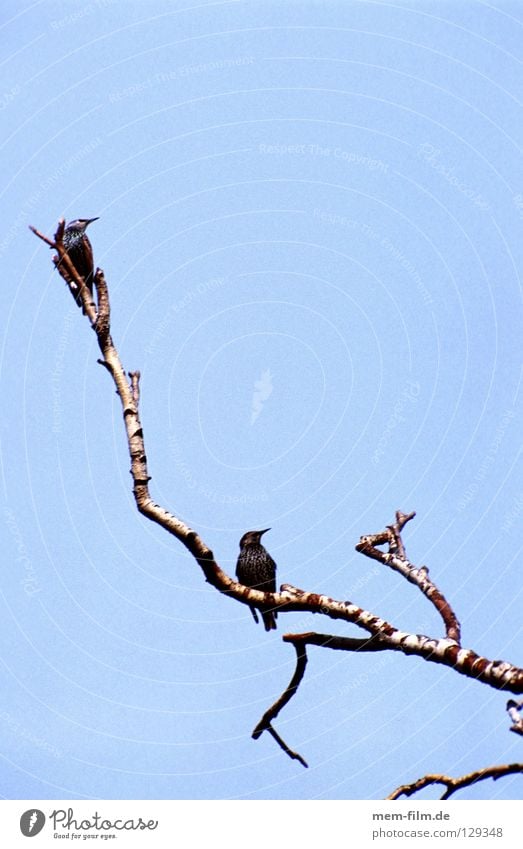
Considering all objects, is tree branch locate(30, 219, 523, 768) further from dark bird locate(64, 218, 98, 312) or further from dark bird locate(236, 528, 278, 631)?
→ dark bird locate(236, 528, 278, 631)

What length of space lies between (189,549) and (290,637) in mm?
1040

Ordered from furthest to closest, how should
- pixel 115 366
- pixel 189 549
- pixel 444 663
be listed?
pixel 115 366 → pixel 189 549 → pixel 444 663

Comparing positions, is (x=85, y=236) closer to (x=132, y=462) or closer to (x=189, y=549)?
(x=132, y=462)

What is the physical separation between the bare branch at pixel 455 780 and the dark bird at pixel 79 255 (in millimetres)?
5282

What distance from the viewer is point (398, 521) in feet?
31.5

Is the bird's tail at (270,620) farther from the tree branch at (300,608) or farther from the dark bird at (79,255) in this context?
the dark bird at (79,255)

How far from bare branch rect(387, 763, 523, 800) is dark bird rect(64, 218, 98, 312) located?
17.3ft

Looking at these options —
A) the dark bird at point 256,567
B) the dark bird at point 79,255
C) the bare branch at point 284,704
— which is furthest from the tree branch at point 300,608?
the dark bird at point 256,567

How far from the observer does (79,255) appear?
1081 centimetres

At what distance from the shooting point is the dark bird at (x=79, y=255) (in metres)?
9.30

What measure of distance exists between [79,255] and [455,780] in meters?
6.94

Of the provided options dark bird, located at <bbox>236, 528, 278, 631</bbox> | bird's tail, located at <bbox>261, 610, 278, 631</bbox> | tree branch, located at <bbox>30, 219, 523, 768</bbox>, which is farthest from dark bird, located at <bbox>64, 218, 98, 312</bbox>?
dark bird, located at <bbox>236, 528, 278, 631</bbox>
